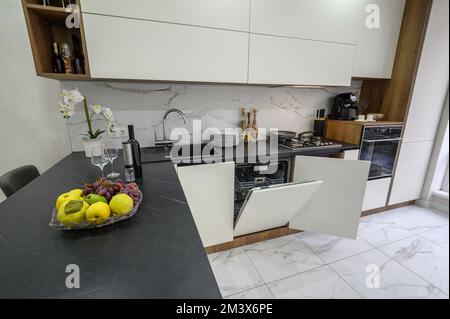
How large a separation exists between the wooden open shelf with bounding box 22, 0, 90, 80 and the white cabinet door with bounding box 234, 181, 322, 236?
4.45ft

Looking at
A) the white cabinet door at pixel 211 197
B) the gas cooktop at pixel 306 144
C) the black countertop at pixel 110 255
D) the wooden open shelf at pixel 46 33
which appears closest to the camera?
the black countertop at pixel 110 255

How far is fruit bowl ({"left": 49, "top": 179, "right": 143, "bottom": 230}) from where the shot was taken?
0.68m

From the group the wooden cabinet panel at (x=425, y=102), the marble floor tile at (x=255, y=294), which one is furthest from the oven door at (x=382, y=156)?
the marble floor tile at (x=255, y=294)

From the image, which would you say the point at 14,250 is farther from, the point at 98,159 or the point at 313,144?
the point at 313,144

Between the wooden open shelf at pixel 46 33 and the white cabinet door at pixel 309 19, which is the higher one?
the white cabinet door at pixel 309 19

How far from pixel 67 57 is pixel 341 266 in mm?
2519

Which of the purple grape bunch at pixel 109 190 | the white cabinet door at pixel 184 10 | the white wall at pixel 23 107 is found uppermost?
the white cabinet door at pixel 184 10

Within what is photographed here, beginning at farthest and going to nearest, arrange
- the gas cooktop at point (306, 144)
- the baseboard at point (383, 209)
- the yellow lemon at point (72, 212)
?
the baseboard at point (383, 209)
the gas cooktop at point (306, 144)
the yellow lemon at point (72, 212)

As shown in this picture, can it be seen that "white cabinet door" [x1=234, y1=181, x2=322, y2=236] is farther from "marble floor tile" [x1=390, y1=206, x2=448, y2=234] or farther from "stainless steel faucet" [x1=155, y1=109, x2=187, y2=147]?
→ "marble floor tile" [x1=390, y1=206, x2=448, y2=234]

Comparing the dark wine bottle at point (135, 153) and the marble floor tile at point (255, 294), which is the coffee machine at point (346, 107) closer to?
the marble floor tile at point (255, 294)

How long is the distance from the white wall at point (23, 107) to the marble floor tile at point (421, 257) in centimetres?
289

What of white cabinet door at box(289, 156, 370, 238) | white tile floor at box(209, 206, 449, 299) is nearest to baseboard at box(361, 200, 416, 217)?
white tile floor at box(209, 206, 449, 299)

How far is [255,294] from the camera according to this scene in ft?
4.67

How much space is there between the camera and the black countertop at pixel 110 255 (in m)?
0.49
